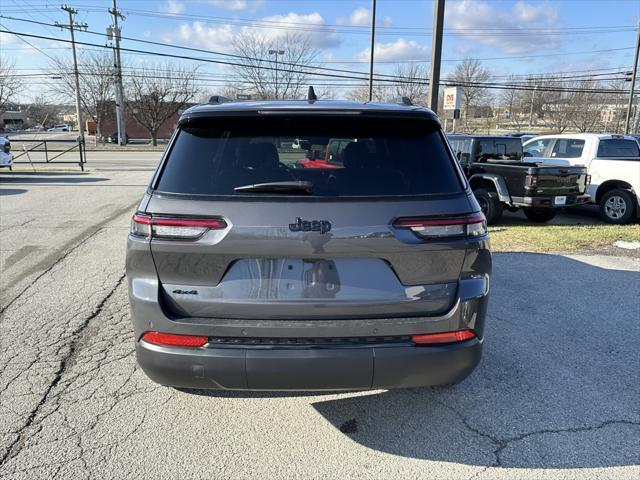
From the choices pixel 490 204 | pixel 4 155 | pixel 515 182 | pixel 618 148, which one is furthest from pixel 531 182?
pixel 4 155

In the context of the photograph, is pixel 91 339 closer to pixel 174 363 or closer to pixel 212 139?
pixel 174 363

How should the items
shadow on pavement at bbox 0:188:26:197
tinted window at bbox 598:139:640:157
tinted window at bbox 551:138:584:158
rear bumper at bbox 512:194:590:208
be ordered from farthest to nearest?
shadow on pavement at bbox 0:188:26:197 < tinted window at bbox 551:138:584:158 < tinted window at bbox 598:139:640:157 < rear bumper at bbox 512:194:590:208

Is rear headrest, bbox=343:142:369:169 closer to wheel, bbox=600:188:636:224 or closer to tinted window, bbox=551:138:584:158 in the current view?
wheel, bbox=600:188:636:224

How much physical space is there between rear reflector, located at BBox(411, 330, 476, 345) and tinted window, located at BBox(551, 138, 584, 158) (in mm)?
9769

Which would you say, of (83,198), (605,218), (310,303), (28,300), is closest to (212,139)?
(310,303)

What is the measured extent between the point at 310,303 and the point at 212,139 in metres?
1.01

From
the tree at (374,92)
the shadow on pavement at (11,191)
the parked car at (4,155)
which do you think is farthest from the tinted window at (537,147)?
the tree at (374,92)

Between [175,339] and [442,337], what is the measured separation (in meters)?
1.30

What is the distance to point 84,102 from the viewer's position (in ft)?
160

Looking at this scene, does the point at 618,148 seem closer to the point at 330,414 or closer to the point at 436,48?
the point at 436,48

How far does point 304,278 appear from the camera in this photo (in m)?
2.22

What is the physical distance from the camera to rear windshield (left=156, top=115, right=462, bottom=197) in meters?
2.34

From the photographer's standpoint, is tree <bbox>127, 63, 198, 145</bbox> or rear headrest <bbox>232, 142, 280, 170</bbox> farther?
tree <bbox>127, 63, 198, 145</bbox>

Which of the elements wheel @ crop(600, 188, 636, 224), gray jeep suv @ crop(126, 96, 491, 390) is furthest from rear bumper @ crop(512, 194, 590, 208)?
gray jeep suv @ crop(126, 96, 491, 390)
